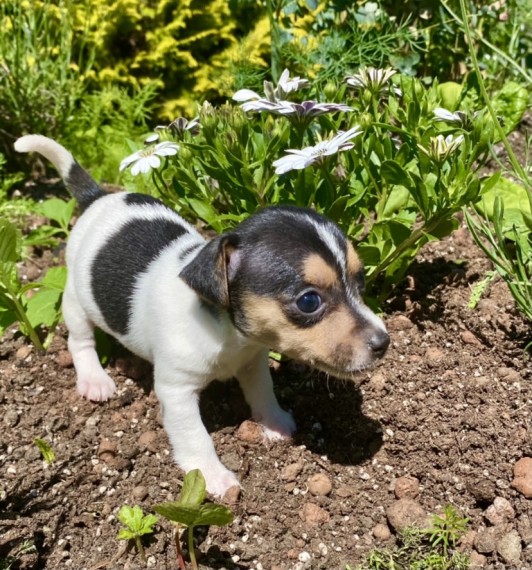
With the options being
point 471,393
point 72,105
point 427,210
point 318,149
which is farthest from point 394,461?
point 72,105

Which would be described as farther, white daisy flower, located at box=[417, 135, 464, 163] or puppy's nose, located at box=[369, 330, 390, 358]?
white daisy flower, located at box=[417, 135, 464, 163]

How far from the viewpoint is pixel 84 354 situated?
460 centimetres

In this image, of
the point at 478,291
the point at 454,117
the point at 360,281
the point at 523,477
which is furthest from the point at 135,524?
the point at 454,117

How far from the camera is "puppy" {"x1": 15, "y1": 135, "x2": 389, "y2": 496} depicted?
321 cm

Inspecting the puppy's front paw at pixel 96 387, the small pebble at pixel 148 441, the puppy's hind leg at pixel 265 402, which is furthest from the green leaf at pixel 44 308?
the puppy's hind leg at pixel 265 402

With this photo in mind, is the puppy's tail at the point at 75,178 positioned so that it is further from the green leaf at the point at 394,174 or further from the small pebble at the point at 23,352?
the green leaf at the point at 394,174

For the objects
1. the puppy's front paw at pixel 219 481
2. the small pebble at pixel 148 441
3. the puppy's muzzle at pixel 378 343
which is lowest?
the small pebble at pixel 148 441

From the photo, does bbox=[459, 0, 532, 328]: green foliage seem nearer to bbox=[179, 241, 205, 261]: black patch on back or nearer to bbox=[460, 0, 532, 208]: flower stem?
bbox=[460, 0, 532, 208]: flower stem

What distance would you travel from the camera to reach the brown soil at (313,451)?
3582mm

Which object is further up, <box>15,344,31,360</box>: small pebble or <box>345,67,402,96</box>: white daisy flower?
<box>345,67,402,96</box>: white daisy flower

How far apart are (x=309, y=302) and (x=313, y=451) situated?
3.91ft

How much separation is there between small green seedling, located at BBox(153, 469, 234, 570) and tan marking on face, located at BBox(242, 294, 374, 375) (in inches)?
28.3

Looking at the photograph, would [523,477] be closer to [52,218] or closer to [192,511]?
[192,511]

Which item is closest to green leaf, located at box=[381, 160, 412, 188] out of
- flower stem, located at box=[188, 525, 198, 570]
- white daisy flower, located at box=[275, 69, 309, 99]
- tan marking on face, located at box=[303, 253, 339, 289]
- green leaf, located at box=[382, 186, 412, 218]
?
green leaf, located at box=[382, 186, 412, 218]
